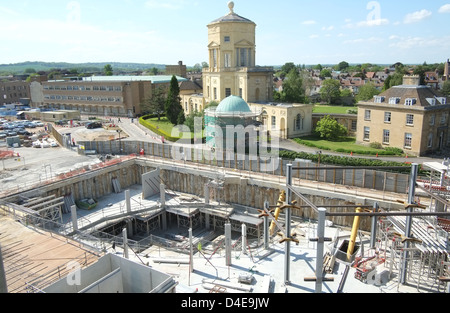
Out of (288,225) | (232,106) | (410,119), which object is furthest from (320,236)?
(410,119)

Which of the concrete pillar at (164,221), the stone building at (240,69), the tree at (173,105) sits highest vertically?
the stone building at (240,69)

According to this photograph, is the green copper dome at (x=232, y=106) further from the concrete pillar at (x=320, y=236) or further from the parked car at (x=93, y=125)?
the parked car at (x=93, y=125)

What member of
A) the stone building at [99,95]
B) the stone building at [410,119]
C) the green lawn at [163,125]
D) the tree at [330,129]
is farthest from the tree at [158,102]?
the stone building at [410,119]

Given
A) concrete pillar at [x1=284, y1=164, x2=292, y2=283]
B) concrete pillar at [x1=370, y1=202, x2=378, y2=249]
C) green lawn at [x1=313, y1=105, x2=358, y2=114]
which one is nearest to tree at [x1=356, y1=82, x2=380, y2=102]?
green lawn at [x1=313, y1=105, x2=358, y2=114]

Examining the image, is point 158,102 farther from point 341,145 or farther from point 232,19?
point 341,145

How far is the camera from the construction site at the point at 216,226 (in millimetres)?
15930

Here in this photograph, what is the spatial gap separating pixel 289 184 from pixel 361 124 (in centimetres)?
2964

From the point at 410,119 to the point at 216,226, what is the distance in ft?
78.0

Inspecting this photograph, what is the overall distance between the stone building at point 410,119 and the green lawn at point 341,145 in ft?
7.23

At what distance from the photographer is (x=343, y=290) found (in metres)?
17.2

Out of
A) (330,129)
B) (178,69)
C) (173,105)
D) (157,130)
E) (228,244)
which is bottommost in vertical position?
(228,244)

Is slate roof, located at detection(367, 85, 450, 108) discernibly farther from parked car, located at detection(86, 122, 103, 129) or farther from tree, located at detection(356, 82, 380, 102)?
parked car, located at detection(86, 122, 103, 129)

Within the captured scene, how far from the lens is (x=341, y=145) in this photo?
42.9 metres

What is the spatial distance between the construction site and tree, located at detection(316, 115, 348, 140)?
56.8 ft
